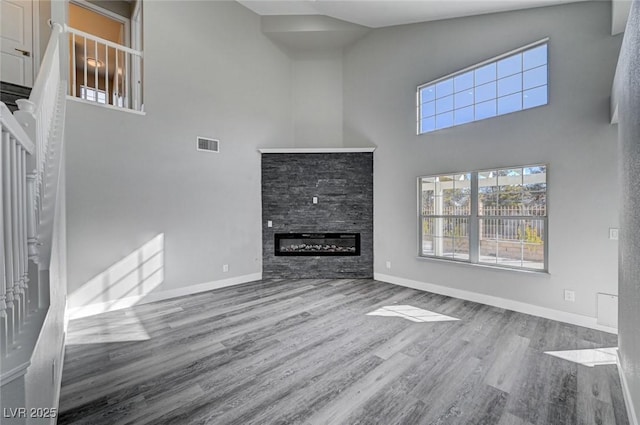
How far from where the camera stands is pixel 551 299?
3576 mm

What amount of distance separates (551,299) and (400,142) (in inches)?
124

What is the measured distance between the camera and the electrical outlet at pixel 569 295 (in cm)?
342

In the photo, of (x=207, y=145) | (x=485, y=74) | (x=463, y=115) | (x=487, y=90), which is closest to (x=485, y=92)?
(x=487, y=90)

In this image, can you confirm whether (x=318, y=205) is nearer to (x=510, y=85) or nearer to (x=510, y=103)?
(x=510, y=103)

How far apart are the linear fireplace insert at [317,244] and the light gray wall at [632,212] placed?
392 centimetres

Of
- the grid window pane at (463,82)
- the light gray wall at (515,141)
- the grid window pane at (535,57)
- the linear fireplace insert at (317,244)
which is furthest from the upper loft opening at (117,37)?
the grid window pane at (535,57)

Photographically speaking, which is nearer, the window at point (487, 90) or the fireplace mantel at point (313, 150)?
the window at point (487, 90)

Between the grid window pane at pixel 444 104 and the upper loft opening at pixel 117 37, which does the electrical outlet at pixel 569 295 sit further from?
the upper loft opening at pixel 117 37

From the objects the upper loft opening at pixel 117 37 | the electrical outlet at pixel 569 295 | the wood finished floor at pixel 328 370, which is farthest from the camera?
the upper loft opening at pixel 117 37

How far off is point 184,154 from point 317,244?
2.85m

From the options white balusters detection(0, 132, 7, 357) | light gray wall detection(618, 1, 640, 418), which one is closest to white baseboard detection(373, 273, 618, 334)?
light gray wall detection(618, 1, 640, 418)

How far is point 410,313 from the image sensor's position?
3773 mm

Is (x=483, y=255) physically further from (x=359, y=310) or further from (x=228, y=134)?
(x=228, y=134)

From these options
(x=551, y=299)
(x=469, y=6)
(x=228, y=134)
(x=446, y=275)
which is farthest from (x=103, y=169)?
(x=551, y=299)
